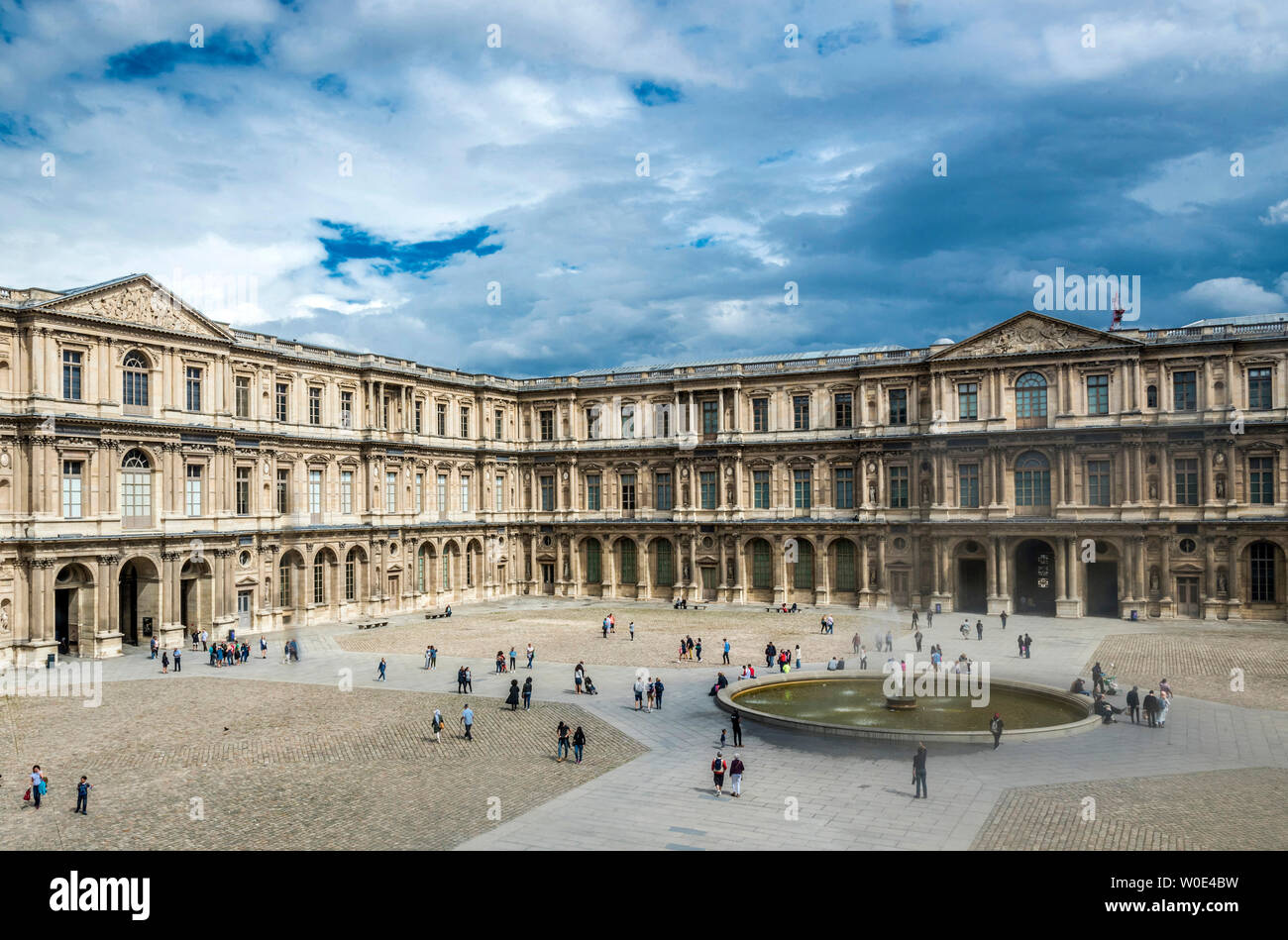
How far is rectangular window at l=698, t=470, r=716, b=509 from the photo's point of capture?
68375mm

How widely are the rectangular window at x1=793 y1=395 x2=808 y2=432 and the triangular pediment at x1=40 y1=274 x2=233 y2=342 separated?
36.6m

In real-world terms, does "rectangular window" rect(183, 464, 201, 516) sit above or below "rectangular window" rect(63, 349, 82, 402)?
below

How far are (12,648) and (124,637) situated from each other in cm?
666

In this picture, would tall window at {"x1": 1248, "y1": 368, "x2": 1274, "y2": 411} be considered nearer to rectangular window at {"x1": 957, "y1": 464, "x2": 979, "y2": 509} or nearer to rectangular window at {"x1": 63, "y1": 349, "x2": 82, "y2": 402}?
rectangular window at {"x1": 957, "y1": 464, "x2": 979, "y2": 509}

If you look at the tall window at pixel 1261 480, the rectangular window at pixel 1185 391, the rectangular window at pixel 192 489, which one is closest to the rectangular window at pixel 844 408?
the rectangular window at pixel 1185 391

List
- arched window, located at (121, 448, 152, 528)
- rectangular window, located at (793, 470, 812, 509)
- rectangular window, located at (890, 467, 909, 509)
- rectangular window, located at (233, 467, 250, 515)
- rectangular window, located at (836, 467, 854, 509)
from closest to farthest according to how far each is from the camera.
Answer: arched window, located at (121, 448, 152, 528) → rectangular window, located at (233, 467, 250, 515) → rectangular window, located at (890, 467, 909, 509) → rectangular window, located at (836, 467, 854, 509) → rectangular window, located at (793, 470, 812, 509)

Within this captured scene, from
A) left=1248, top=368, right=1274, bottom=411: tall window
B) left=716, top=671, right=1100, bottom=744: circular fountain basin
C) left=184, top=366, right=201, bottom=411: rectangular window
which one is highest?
left=184, top=366, right=201, bottom=411: rectangular window

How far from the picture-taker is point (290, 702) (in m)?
35.8

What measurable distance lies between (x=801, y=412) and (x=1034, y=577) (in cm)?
1875

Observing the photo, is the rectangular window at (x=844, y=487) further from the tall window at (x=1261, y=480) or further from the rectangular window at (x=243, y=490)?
the rectangular window at (x=243, y=490)

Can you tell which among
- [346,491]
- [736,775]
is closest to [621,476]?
[346,491]

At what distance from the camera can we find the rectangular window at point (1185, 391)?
54688 millimetres

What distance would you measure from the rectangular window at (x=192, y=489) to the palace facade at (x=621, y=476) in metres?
0.17

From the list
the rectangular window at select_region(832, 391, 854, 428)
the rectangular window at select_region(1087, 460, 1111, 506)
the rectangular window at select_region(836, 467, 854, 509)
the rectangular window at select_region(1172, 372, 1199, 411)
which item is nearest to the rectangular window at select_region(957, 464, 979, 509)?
the rectangular window at select_region(1087, 460, 1111, 506)
